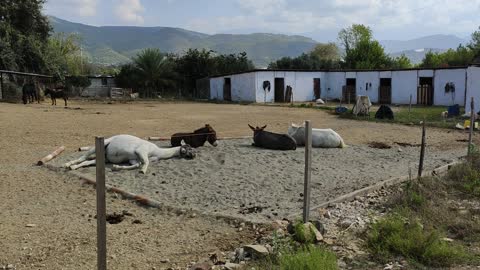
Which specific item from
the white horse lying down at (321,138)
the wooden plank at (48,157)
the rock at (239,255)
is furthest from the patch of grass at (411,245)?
the white horse lying down at (321,138)

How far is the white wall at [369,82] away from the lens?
40188mm

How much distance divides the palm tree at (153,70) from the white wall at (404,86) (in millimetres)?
20785

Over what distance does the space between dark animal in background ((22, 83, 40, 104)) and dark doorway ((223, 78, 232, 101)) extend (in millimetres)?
16507

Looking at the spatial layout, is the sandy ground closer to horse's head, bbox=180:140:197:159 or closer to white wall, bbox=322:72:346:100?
horse's head, bbox=180:140:197:159

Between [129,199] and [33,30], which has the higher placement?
[33,30]

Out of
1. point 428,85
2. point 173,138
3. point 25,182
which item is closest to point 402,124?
point 173,138

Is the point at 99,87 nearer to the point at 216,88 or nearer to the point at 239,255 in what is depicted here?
the point at 216,88

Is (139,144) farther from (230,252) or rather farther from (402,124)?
(402,124)

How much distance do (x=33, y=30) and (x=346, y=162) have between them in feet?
108

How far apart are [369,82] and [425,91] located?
16.3 feet

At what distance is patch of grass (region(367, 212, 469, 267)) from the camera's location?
4.96 metres

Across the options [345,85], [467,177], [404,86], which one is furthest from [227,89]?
[467,177]

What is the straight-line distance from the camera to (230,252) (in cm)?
525

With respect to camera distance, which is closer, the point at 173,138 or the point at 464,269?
the point at 464,269
